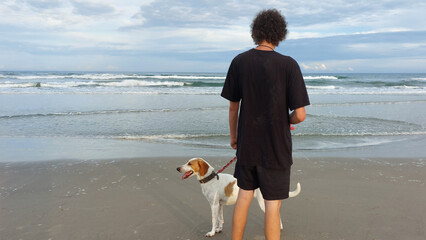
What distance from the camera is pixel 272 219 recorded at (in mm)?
2475

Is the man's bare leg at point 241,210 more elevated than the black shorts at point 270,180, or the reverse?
the black shorts at point 270,180

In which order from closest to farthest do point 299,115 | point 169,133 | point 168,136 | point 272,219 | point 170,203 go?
point 299,115, point 272,219, point 170,203, point 168,136, point 169,133

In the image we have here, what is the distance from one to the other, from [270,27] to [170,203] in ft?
8.45

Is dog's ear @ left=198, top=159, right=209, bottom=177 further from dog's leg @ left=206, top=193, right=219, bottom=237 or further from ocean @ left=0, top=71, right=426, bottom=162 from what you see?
ocean @ left=0, top=71, right=426, bottom=162

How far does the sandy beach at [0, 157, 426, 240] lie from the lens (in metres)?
3.41

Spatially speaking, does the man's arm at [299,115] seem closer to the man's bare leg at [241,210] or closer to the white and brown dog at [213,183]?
the man's bare leg at [241,210]

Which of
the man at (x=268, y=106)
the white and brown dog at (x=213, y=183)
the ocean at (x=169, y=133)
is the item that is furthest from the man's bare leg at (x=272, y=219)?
the ocean at (x=169, y=133)

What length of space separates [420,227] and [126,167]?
4.14 m

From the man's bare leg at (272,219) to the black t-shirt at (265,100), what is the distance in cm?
30

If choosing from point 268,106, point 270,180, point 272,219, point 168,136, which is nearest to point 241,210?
point 272,219

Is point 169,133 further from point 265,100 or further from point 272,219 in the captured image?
point 265,100

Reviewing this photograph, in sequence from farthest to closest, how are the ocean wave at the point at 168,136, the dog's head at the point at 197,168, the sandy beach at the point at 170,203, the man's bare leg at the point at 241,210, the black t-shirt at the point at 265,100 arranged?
the ocean wave at the point at 168,136 < the sandy beach at the point at 170,203 < the dog's head at the point at 197,168 < the man's bare leg at the point at 241,210 < the black t-shirt at the point at 265,100

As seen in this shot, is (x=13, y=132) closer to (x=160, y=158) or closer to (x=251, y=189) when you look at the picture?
(x=160, y=158)

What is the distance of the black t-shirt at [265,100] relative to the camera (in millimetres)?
2258
